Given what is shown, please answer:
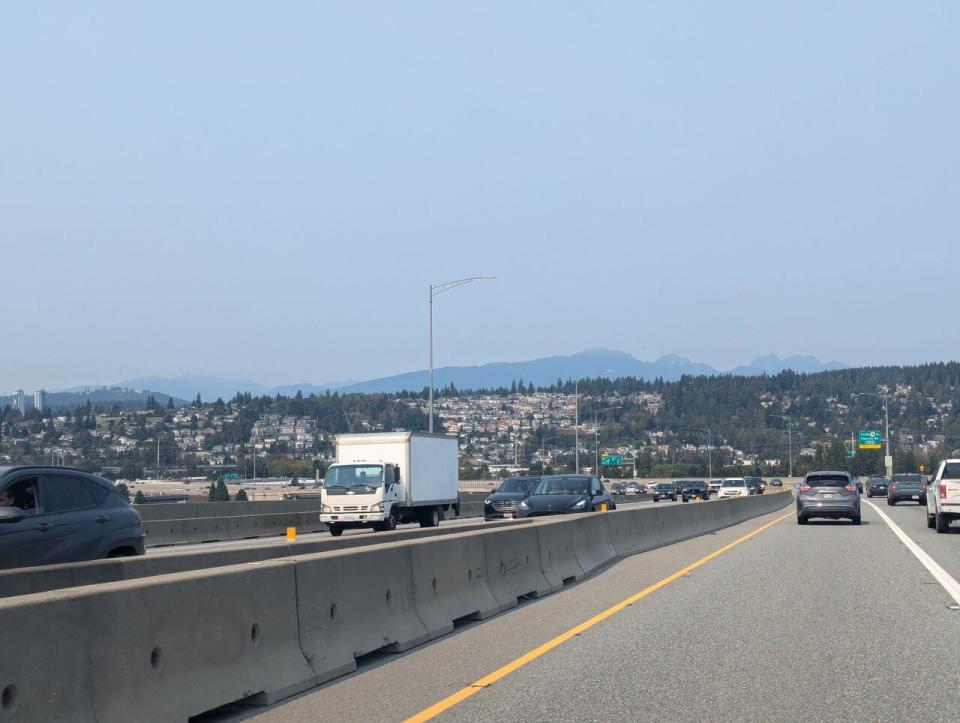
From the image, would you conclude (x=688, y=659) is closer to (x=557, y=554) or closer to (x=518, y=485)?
(x=557, y=554)

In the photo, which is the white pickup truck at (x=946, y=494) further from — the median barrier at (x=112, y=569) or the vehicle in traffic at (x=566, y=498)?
the median barrier at (x=112, y=569)

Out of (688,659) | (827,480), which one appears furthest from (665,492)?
(688,659)

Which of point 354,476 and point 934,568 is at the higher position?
point 354,476

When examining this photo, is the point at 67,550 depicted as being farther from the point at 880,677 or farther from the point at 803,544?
the point at 803,544

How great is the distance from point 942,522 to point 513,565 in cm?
1891

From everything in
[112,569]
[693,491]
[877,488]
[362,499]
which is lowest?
[877,488]

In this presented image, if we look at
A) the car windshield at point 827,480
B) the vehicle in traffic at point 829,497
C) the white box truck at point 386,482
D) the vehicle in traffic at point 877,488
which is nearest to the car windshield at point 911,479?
the vehicle in traffic at point 877,488

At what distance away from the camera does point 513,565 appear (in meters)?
15.9

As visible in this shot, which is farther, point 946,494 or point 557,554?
point 946,494

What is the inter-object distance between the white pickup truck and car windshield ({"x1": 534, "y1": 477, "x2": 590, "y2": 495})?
8.85 metres

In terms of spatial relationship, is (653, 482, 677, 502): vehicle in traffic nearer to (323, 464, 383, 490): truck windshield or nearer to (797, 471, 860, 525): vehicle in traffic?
(797, 471, 860, 525): vehicle in traffic

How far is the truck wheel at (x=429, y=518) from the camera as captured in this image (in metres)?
36.8

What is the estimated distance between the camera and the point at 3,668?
19.9ft

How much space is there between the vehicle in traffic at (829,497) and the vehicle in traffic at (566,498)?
6250 millimetres
